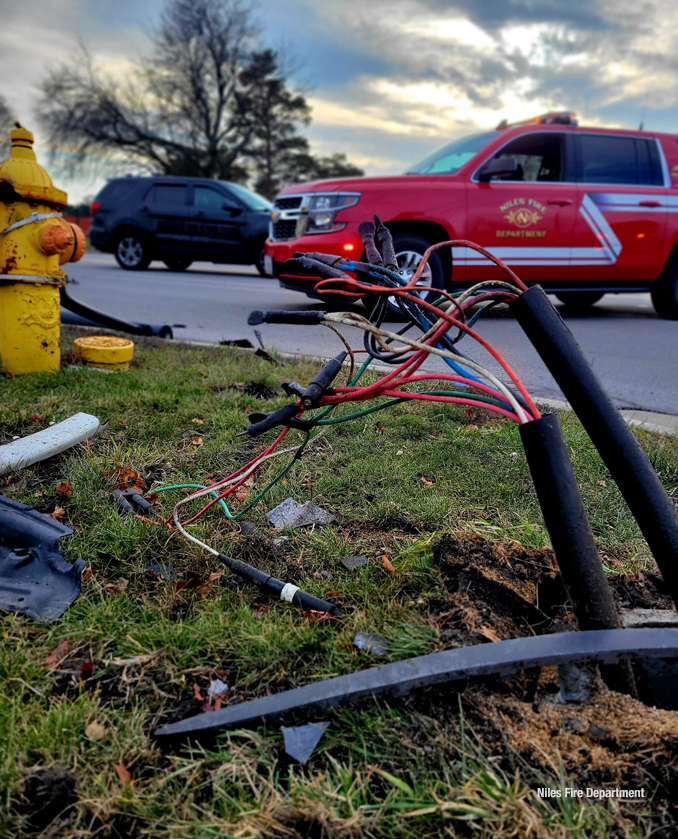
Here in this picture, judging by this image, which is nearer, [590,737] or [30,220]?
[590,737]

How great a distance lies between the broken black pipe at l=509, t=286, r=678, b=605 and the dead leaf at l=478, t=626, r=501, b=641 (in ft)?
1.30

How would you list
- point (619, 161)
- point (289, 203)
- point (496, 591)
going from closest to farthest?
point (496, 591) → point (619, 161) → point (289, 203)

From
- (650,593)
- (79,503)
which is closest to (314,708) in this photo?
(650,593)

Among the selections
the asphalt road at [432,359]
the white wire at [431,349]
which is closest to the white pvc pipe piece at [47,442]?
the asphalt road at [432,359]

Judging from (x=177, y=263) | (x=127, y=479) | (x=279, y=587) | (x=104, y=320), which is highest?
(x=177, y=263)

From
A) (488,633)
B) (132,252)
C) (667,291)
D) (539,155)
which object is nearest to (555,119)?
(539,155)

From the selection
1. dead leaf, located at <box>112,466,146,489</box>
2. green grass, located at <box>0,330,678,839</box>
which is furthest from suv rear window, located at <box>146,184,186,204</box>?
dead leaf, located at <box>112,466,146,489</box>

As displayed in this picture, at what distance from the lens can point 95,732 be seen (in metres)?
1.28

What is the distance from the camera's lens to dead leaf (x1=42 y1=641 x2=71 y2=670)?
1.48 metres

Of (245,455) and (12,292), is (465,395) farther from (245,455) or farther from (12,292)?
(12,292)

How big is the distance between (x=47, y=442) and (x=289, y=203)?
541cm

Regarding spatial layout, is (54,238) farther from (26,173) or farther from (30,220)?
(26,173)

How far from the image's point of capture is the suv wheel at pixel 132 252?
501 inches

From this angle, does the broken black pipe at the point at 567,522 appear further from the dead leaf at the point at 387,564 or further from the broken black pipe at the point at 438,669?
the dead leaf at the point at 387,564
